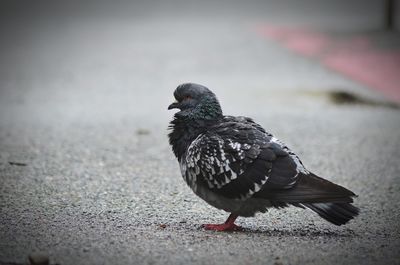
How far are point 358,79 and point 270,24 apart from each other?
34.4 feet

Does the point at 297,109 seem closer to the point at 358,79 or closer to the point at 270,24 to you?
the point at 358,79

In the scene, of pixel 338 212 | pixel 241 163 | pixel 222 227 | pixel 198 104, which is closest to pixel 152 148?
pixel 198 104

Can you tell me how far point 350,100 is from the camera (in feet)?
36.7

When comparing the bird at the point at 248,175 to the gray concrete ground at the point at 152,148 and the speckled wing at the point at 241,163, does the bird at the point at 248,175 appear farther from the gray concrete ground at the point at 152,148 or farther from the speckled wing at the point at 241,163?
the gray concrete ground at the point at 152,148

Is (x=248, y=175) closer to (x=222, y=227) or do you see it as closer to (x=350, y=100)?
(x=222, y=227)

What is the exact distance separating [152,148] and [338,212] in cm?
397

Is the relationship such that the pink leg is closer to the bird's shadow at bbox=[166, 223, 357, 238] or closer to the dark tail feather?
the bird's shadow at bbox=[166, 223, 357, 238]

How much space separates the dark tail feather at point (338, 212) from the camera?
14.4ft

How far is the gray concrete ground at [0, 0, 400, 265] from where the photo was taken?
14.4ft

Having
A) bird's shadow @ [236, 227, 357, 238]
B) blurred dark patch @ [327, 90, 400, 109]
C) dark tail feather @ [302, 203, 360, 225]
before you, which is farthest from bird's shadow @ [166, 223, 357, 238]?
blurred dark patch @ [327, 90, 400, 109]

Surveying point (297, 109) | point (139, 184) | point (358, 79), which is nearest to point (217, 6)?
point (358, 79)

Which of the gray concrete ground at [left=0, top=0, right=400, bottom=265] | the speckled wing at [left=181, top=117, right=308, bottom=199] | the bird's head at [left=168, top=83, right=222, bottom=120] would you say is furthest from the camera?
the bird's head at [left=168, top=83, right=222, bottom=120]

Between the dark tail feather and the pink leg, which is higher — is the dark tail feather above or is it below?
above

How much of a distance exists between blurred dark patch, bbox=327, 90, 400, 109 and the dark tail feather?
676 cm
